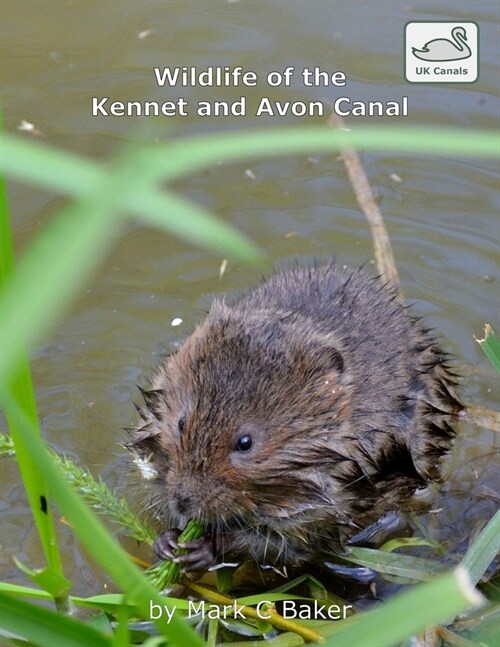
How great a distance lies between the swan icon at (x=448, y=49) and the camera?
16.7 feet

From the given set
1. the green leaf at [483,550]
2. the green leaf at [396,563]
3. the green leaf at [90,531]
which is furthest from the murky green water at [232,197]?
the green leaf at [90,531]

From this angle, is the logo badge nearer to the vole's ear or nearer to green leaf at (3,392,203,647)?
the vole's ear

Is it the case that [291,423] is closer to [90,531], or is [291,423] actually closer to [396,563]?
[396,563]

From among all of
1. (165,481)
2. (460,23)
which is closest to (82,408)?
(165,481)

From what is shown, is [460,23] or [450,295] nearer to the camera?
[450,295]

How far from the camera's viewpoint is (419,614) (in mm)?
1371

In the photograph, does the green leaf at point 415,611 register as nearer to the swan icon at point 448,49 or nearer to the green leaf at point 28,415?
the green leaf at point 28,415

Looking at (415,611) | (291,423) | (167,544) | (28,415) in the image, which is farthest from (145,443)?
(415,611)

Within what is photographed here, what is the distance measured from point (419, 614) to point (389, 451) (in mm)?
2198

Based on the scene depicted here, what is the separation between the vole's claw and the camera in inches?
124

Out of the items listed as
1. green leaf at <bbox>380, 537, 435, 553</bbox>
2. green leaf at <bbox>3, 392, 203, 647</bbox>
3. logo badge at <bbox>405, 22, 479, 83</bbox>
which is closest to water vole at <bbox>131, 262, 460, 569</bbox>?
green leaf at <bbox>380, 537, 435, 553</bbox>

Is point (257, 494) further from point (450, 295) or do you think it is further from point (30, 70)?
point (30, 70)

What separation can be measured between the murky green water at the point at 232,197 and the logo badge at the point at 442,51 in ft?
0.30

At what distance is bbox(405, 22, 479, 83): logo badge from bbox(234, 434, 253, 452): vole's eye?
282cm
